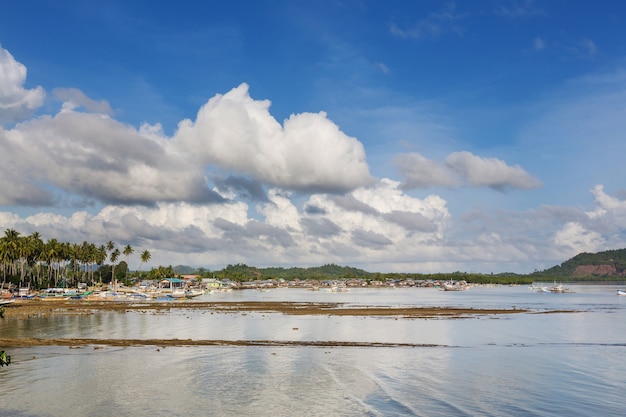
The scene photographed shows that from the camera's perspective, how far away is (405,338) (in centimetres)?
6094

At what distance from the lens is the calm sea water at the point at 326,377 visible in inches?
1163

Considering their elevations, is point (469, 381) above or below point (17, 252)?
below

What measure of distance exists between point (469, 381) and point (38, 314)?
84094mm

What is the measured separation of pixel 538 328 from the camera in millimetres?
73562

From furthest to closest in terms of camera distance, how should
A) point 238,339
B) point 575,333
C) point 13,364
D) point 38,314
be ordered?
point 38,314 < point 575,333 < point 238,339 < point 13,364

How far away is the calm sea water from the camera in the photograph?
29.5 metres

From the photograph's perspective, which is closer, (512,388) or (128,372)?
(512,388)

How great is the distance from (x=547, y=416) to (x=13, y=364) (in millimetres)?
38511

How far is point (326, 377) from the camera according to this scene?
124 feet

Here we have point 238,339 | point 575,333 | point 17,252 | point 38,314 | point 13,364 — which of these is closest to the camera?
point 13,364

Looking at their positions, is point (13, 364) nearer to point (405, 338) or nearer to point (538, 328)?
point (405, 338)

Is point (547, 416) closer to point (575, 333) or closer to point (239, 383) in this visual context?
point (239, 383)

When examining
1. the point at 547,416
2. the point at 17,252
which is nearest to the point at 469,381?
the point at 547,416

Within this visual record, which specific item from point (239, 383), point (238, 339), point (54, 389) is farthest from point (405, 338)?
point (54, 389)
